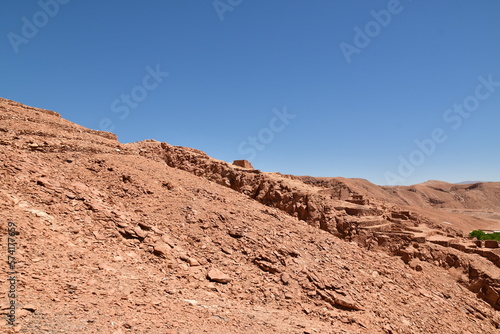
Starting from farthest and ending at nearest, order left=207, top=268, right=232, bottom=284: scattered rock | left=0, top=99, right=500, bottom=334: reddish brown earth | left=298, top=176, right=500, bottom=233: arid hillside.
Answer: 1. left=298, top=176, right=500, bottom=233: arid hillside
2. left=207, top=268, right=232, bottom=284: scattered rock
3. left=0, top=99, right=500, bottom=334: reddish brown earth

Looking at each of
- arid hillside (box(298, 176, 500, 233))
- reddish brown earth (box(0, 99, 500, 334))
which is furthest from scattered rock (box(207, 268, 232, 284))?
arid hillside (box(298, 176, 500, 233))

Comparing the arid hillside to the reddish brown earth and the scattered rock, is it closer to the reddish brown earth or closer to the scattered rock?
the reddish brown earth

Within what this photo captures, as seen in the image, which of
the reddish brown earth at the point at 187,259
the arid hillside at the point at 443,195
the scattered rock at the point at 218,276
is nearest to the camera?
the reddish brown earth at the point at 187,259

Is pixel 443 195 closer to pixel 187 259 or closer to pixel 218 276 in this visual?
pixel 218 276

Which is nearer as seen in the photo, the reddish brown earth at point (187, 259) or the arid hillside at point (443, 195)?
the reddish brown earth at point (187, 259)

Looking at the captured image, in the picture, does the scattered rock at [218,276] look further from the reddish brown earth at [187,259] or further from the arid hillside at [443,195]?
the arid hillside at [443,195]

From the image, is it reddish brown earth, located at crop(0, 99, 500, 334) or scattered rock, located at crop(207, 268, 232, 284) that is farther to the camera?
scattered rock, located at crop(207, 268, 232, 284)

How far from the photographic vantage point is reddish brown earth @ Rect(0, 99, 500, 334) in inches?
160

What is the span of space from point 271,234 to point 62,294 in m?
4.57

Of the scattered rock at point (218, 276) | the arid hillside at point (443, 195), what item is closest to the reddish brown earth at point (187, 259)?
the scattered rock at point (218, 276)

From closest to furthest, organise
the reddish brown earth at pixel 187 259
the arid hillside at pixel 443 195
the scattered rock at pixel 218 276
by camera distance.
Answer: the reddish brown earth at pixel 187 259, the scattered rock at pixel 218 276, the arid hillside at pixel 443 195

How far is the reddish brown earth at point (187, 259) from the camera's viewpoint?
13.4 feet

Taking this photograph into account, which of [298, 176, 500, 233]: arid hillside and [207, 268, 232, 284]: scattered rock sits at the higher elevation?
[298, 176, 500, 233]: arid hillside

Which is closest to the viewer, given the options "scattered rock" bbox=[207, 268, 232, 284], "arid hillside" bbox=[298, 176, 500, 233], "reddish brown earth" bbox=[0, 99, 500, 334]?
"reddish brown earth" bbox=[0, 99, 500, 334]
